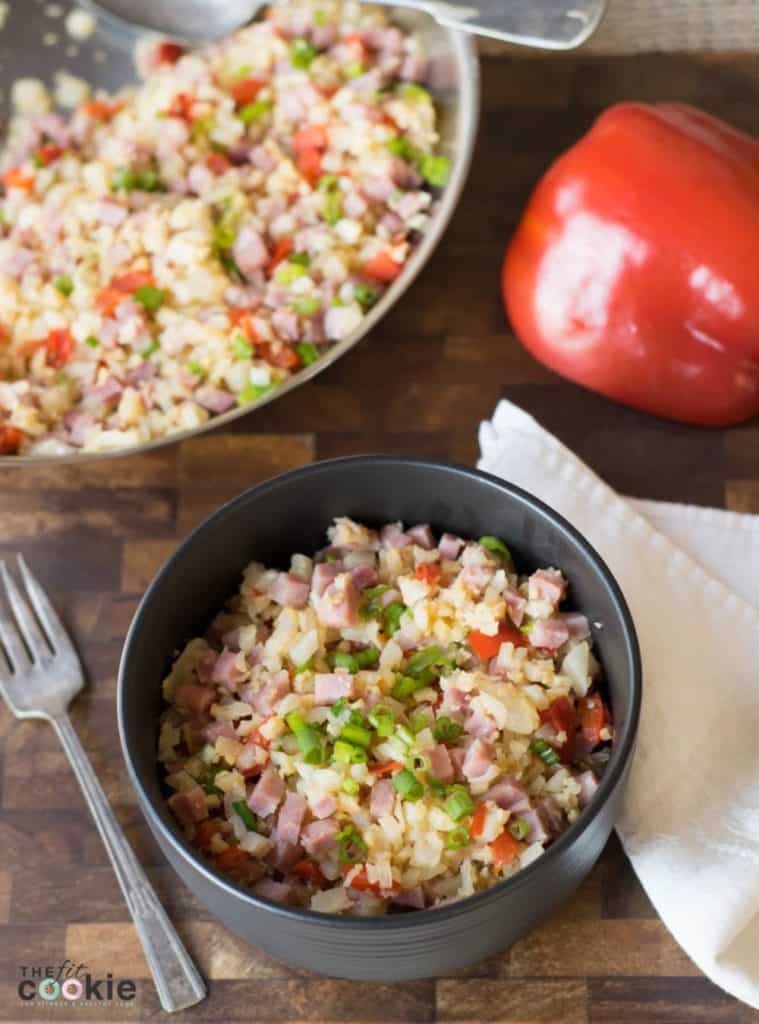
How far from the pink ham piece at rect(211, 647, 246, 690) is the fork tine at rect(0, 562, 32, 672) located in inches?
12.0

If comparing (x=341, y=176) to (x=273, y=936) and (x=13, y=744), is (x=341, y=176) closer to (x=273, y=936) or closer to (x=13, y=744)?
(x=13, y=744)

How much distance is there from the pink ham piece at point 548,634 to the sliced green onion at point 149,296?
27.5 inches

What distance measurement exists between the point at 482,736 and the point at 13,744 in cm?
62

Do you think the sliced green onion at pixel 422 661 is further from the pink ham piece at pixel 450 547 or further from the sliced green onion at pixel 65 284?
the sliced green onion at pixel 65 284

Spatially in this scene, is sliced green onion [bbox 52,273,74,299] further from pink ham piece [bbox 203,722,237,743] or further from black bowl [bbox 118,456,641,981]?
pink ham piece [bbox 203,722,237,743]

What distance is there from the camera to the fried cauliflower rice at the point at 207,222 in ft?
5.88

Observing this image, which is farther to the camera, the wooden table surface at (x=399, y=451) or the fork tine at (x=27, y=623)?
the fork tine at (x=27, y=623)

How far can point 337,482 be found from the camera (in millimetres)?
1581

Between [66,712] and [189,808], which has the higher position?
[189,808]

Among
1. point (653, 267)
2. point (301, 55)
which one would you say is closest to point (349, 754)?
point (653, 267)

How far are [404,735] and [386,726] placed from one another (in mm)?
21

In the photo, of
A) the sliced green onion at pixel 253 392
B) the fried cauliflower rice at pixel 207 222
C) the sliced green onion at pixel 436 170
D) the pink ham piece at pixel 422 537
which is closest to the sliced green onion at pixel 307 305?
the fried cauliflower rice at pixel 207 222

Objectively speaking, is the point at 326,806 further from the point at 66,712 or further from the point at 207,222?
the point at 207,222

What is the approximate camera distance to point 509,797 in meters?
1.38
